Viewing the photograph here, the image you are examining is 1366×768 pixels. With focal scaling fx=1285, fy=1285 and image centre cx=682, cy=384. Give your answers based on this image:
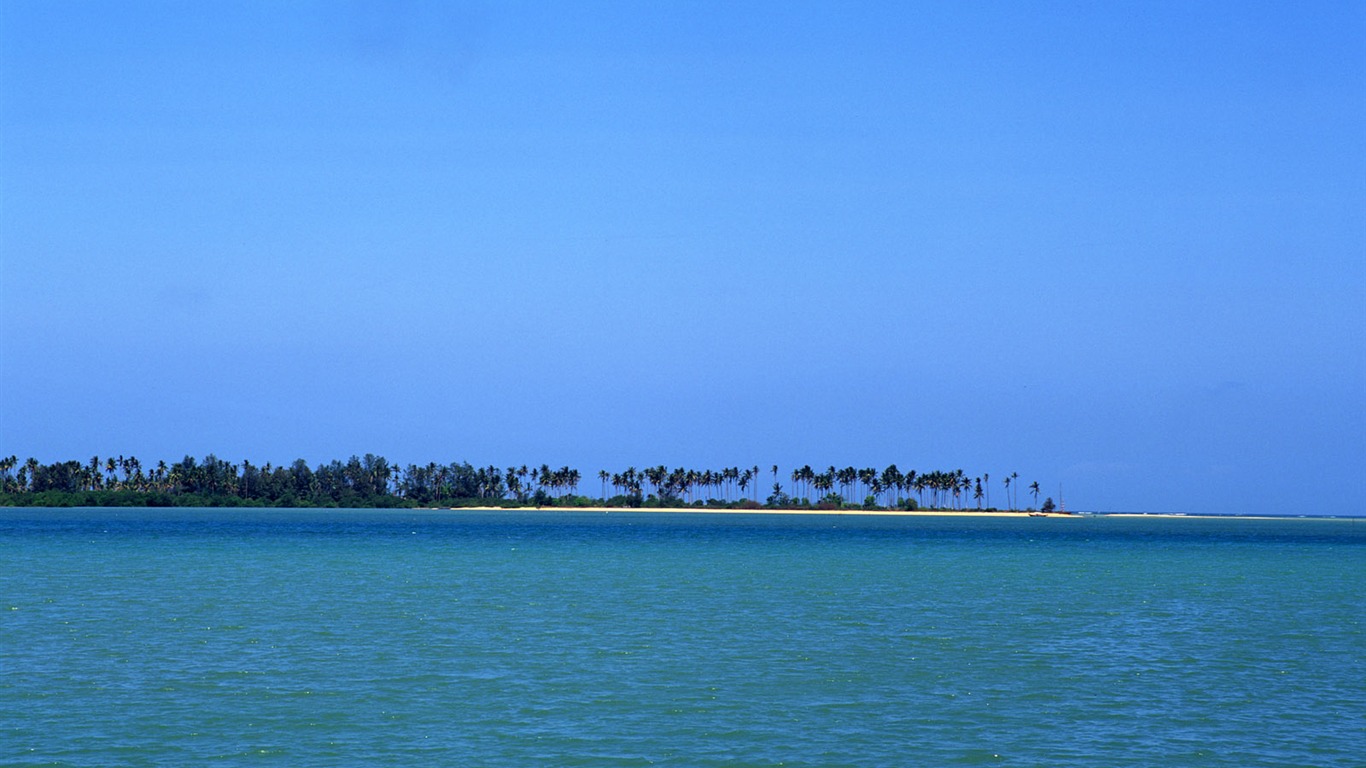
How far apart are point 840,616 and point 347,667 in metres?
20.9

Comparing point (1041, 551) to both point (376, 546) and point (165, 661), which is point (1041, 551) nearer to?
point (376, 546)

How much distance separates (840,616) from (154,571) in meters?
41.7

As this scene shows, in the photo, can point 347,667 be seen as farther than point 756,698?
Yes

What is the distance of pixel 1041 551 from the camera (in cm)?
11944

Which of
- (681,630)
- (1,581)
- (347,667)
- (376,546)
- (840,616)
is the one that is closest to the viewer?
(347,667)

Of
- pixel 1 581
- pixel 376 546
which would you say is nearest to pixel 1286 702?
pixel 1 581

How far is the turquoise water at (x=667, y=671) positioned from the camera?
24.4 meters

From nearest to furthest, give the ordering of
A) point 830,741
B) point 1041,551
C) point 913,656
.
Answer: point 830,741 < point 913,656 < point 1041,551

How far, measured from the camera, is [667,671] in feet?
109

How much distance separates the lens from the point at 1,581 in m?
62.2

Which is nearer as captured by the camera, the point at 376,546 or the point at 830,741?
the point at 830,741

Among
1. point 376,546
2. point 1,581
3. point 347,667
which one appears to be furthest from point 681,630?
point 376,546

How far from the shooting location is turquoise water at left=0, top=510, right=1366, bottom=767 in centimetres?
2438

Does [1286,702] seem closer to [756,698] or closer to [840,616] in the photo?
[756,698]
